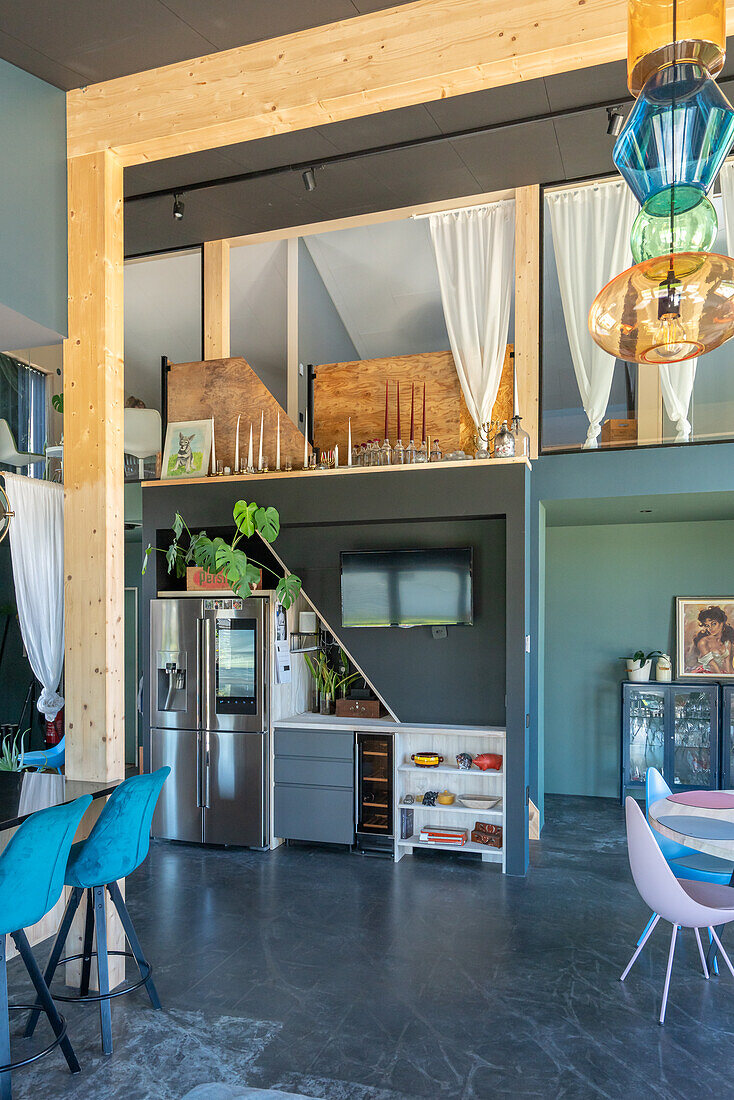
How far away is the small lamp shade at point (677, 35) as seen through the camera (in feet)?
5.11

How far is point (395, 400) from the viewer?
19.0 feet

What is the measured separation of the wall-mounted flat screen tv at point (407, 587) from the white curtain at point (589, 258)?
52.5 inches

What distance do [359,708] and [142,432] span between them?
122 inches

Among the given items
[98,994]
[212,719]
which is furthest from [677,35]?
[212,719]

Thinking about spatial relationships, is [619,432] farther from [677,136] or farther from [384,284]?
[677,136]

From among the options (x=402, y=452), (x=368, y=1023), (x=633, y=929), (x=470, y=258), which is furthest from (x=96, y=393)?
(x=633, y=929)

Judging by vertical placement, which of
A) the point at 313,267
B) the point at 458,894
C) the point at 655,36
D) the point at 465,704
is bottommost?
the point at 458,894

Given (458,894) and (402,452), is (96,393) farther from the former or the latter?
(458,894)

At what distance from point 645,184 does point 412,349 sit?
7152 millimetres

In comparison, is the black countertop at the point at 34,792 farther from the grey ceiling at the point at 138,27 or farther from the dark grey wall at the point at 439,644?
the grey ceiling at the point at 138,27

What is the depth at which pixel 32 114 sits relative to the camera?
3.41 metres

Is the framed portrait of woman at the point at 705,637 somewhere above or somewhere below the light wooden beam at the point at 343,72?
below

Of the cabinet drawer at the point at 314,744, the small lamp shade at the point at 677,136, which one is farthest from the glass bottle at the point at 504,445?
the small lamp shade at the point at 677,136

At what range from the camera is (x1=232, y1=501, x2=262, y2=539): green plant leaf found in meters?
5.29
